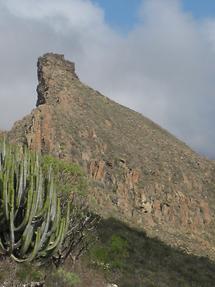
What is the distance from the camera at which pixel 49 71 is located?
223ft

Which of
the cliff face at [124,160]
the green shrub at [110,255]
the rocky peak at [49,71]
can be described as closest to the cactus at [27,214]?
the green shrub at [110,255]

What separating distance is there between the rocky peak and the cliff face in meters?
0.13

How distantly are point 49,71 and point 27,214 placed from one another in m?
57.5

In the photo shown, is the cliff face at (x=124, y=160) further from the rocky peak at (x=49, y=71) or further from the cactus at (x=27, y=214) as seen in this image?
the cactus at (x=27, y=214)

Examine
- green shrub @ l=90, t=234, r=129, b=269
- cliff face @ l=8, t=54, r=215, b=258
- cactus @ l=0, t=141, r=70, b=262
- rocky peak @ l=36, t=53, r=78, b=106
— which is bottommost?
cactus @ l=0, t=141, r=70, b=262

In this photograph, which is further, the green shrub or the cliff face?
the cliff face

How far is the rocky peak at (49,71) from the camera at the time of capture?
66125 millimetres

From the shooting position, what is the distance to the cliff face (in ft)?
170

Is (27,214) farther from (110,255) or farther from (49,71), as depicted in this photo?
(49,71)

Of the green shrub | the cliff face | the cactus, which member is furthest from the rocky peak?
the cactus

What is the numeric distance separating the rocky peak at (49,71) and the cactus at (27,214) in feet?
168

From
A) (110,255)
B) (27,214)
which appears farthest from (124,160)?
(27,214)

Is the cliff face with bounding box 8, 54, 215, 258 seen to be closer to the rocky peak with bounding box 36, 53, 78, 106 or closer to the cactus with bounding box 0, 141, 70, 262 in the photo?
the rocky peak with bounding box 36, 53, 78, 106

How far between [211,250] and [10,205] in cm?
4028
